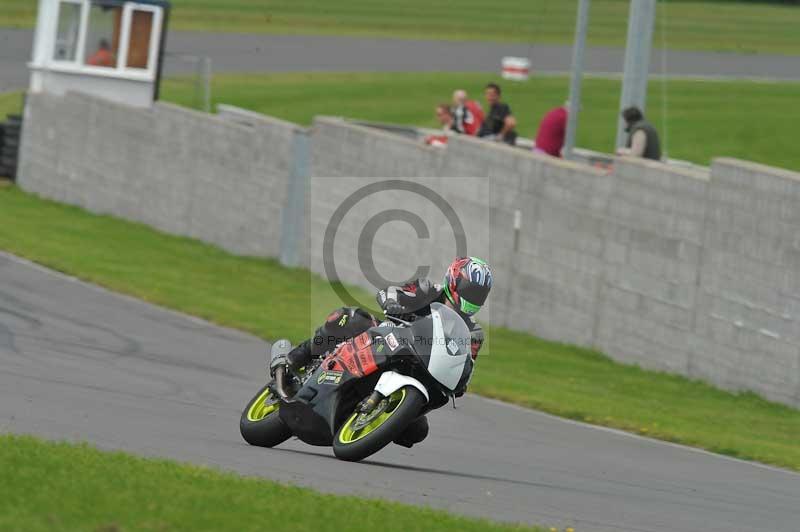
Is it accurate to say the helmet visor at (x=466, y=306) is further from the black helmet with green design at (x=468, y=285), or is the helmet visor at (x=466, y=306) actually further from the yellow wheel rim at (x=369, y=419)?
the yellow wheel rim at (x=369, y=419)

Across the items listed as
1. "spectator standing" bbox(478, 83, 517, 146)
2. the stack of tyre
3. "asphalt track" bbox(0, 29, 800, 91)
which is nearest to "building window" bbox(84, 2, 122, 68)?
the stack of tyre

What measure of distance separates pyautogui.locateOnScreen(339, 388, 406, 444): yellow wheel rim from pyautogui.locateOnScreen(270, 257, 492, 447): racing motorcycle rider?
255mm

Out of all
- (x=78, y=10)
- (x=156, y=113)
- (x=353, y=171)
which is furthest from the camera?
(x=78, y=10)

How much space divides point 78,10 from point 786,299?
21032mm

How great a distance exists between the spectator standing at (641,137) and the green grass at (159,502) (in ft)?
37.4

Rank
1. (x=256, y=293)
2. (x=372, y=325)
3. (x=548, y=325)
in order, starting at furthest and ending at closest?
1. (x=256, y=293)
2. (x=548, y=325)
3. (x=372, y=325)

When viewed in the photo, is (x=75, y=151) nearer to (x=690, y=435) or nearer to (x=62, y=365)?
(x=62, y=365)

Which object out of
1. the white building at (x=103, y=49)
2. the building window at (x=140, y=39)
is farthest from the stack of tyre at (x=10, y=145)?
the building window at (x=140, y=39)

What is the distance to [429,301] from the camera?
384 inches

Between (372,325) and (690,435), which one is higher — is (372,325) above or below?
above

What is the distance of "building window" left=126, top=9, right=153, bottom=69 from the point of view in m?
33.1

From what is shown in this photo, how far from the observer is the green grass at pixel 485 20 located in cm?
5319

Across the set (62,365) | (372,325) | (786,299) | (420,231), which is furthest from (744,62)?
(372,325)

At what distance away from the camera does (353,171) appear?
23.1 metres
